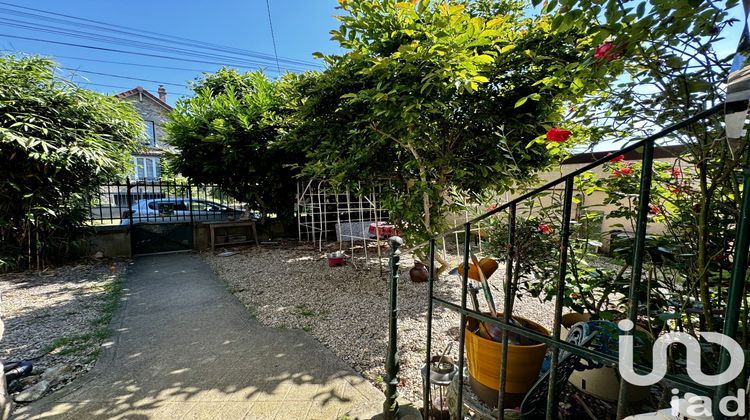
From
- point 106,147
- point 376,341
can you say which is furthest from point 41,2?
point 376,341

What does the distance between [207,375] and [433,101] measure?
2797 millimetres

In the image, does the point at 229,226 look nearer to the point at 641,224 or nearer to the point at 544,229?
the point at 544,229

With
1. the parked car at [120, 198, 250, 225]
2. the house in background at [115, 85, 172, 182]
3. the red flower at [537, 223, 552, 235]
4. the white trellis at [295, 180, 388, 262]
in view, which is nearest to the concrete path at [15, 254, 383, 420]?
the red flower at [537, 223, 552, 235]

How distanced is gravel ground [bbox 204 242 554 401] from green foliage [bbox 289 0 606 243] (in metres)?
0.98

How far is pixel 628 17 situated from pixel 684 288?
3.51 feet

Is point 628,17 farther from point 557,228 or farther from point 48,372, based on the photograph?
point 48,372

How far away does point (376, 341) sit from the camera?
9.00 feet

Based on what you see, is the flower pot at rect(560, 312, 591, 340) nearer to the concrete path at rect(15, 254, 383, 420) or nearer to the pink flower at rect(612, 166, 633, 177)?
the pink flower at rect(612, 166, 633, 177)

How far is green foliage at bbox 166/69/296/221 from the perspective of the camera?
6.18 m

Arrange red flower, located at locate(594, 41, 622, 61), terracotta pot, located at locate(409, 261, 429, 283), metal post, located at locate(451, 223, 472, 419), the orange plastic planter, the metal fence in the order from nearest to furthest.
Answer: red flower, located at locate(594, 41, 622, 61) < metal post, located at locate(451, 223, 472, 419) < the orange plastic planter < terracotta pot, located at locate(409, 261, 429, 283) < the metal fence

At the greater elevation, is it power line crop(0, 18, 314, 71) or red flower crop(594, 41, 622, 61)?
power line crop(0, 18, 314, 71)

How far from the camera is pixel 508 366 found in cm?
139

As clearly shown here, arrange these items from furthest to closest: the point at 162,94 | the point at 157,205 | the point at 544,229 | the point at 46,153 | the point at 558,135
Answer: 1. the point at 162,94
2. the point at 157,205
3. the point at 46,153
4. the point at 544,229
5. the point at 558,135

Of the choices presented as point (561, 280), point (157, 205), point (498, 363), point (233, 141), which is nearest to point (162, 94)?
point (157, 205)
